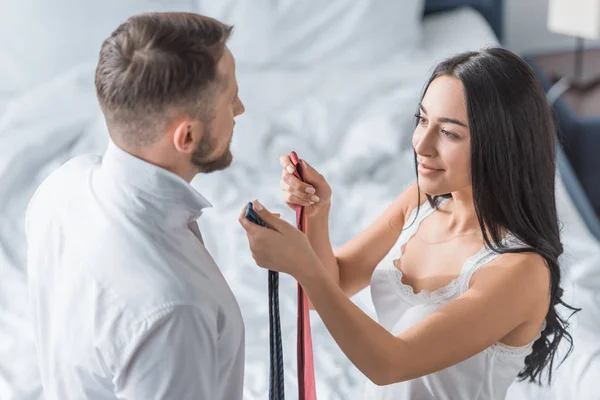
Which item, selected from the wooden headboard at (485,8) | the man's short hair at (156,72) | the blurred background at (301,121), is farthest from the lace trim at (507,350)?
the wooden headboard at (485,8)

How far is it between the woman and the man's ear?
125 millimetres

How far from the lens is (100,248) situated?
3.34ft

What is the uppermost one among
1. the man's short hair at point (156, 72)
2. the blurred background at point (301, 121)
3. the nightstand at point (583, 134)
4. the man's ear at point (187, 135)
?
the man's short hair at point (156, 72)

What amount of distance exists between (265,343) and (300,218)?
62 centimetres

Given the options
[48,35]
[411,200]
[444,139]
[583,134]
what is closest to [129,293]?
[444,139]

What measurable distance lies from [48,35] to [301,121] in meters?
0.90

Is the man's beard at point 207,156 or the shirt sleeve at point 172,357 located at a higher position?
the man's beard at point 207,156

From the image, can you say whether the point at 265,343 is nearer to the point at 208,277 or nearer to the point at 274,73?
the point at 208,277

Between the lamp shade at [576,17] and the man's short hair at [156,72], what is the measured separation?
7.20 ft

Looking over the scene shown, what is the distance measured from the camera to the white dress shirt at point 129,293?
978 mm

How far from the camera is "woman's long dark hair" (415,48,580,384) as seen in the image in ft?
4.03

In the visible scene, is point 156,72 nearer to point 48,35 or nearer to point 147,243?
point 147,243

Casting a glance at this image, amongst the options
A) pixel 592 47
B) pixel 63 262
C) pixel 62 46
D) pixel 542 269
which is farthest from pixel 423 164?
pixel 592 47

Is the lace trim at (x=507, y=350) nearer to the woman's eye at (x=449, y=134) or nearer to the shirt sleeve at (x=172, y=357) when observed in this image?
the woman's eye at (x=449, y=134)
